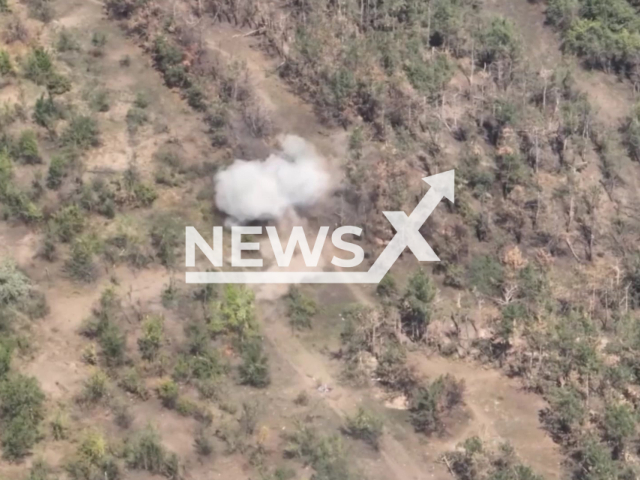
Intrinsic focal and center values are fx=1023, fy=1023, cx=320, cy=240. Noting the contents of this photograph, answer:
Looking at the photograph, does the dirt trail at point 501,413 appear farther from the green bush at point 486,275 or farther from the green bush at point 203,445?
the green bush at point 203,445

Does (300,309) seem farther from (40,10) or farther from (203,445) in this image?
(40,10)

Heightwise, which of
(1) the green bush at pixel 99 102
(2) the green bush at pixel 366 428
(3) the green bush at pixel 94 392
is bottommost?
(2) the green bush at pixel 366 428

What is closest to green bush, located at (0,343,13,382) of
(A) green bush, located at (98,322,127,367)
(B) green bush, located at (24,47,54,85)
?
(A) green bush, located at (98,322,127,367)

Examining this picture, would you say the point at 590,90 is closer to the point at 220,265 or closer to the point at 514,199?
the point at 514,199

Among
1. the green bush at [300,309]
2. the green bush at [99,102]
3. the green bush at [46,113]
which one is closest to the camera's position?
the green bush at [300,309]

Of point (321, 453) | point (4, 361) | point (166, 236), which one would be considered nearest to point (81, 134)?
point (166, 236)

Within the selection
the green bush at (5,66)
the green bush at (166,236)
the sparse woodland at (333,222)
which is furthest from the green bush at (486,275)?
the green bush at (5,66)

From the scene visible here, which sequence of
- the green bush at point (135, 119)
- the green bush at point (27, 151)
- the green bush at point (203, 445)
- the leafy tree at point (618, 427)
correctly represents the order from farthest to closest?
the green bush at point (135, 119) < the green bush at point (27, 151) < the leafy tree at point (618, 427) < the green bush at point (203, 445)
